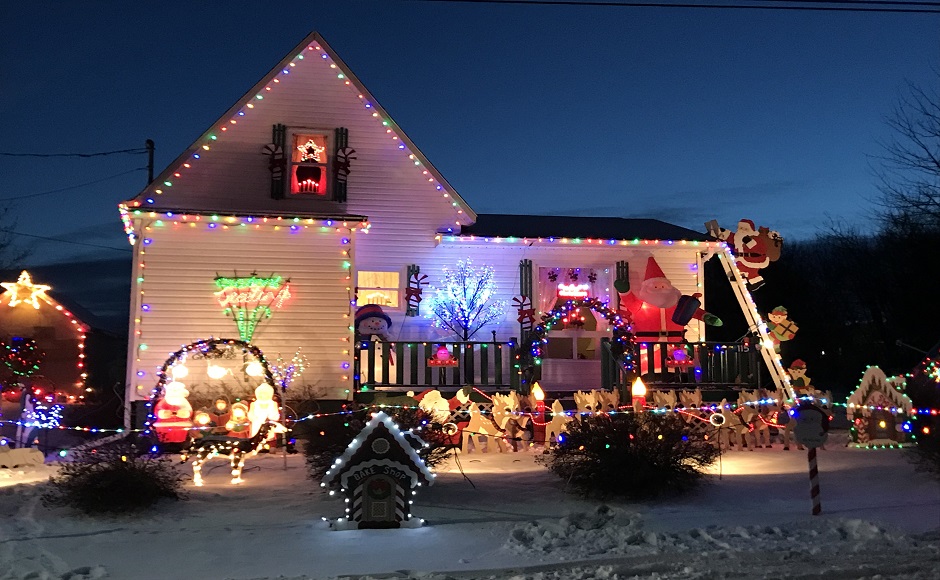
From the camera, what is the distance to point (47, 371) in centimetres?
1769

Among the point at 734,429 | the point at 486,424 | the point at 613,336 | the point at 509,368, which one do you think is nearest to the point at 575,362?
the point at 509,368

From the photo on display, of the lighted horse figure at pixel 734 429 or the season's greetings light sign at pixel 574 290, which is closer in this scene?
the lighted horse figure at pixel 734 429

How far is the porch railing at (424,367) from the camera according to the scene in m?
14.6

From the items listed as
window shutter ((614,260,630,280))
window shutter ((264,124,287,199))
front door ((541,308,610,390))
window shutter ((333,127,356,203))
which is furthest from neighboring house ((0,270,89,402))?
window shutter ((614,260,630,280))

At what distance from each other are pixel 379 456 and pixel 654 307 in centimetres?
1016

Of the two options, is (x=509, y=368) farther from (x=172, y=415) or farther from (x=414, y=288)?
(x=172, y=415)

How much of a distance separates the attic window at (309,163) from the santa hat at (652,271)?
283 inches

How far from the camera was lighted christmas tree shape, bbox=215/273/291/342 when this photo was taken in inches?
564

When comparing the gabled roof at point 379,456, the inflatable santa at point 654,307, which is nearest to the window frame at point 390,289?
the inflatable santa at point 654,307

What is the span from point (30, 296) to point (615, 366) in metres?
13.1

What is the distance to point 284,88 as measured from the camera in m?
16.1

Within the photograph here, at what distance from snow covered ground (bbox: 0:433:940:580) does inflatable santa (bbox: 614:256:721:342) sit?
6.31 metres

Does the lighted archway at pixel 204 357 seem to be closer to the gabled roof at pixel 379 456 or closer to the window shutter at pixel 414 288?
the window shutter at pixel 414 288

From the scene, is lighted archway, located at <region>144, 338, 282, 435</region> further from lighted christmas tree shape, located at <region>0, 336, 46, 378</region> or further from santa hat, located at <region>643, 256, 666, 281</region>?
santa hat, located at <region>643, 256, 666, 281</region>
